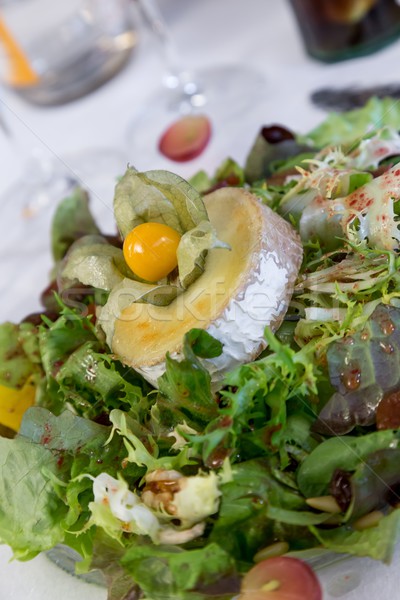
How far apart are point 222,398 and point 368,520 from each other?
31 cm

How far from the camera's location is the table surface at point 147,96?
2.43m

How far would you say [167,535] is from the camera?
46.0 inches

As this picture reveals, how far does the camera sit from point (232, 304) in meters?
1.31

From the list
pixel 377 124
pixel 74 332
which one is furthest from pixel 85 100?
pixel 74 332

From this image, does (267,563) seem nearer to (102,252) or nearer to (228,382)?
(228,382)

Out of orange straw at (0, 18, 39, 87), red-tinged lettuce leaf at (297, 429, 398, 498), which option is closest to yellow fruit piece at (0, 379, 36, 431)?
red-tinged lettuce leaf at (297, 429, 398, 498)

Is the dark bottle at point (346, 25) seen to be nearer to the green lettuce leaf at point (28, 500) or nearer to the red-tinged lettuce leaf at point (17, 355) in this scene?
the red-tinged lettuce leaf at point (17, 355)

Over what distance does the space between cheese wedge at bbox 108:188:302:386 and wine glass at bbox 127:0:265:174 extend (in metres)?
1.07

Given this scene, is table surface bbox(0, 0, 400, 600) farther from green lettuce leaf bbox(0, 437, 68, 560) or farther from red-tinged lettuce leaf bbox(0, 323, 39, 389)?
green lettuce leaf bbox(0, 437, 68, 560)

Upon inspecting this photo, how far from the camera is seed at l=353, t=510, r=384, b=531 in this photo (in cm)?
115

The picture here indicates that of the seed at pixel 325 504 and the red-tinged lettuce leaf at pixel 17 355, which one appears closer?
the seed at pixel 325 504

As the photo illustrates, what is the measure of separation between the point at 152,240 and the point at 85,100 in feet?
6.42

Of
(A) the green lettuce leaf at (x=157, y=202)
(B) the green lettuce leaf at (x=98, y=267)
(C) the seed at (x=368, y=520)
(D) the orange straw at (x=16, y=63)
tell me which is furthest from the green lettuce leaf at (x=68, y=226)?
(D) the orange straw at (x=16, y=63)

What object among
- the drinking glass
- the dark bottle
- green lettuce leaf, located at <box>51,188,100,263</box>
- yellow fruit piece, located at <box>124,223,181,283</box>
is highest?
yellow fruit piece, located at <box>124,223,181,283</box>
